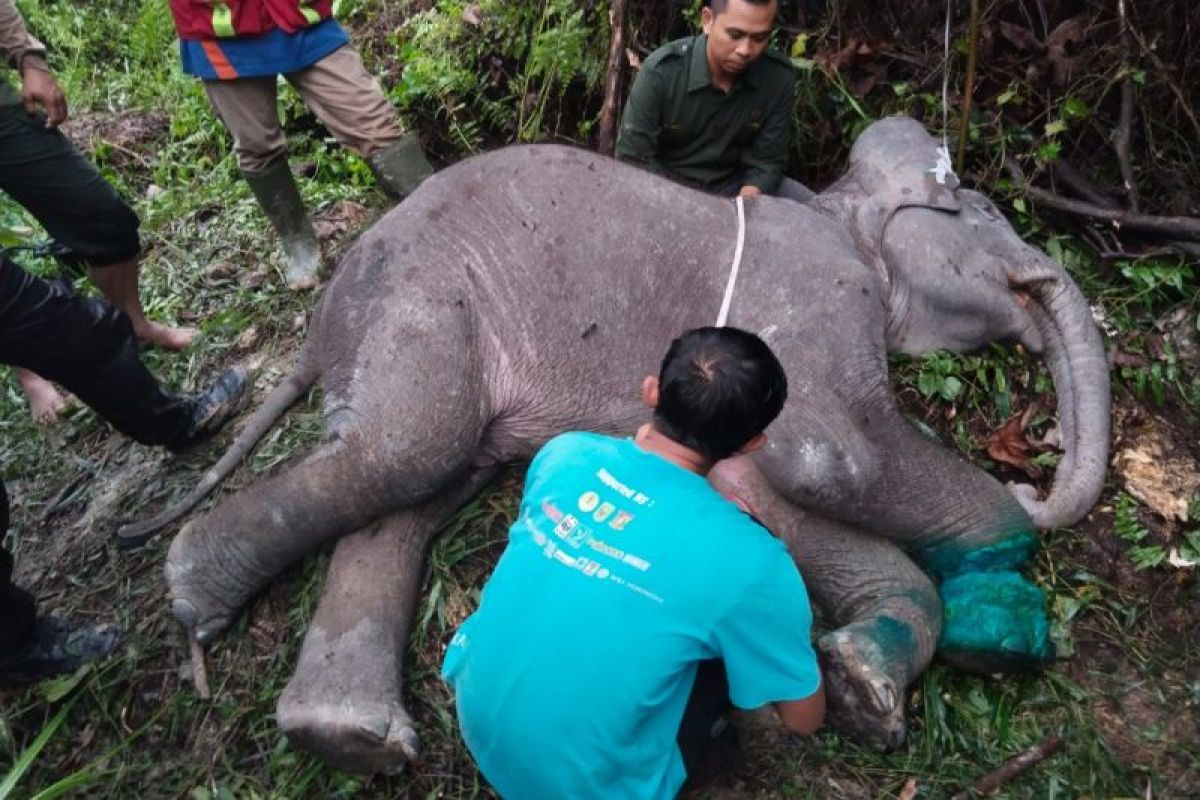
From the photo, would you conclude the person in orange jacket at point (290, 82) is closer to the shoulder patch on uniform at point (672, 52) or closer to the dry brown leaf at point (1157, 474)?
the shoulder patch on uniform at point (672, 52)

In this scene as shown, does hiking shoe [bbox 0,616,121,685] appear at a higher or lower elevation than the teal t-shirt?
lower

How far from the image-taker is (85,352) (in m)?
3.15

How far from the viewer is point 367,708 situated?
2.58 metres

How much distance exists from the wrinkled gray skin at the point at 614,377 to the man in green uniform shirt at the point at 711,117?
2.35 feet

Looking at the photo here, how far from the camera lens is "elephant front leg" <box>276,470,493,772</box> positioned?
2.55 m

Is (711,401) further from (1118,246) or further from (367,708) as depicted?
(1118,246)

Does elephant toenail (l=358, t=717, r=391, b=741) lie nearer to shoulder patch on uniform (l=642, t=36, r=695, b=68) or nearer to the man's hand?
the man's hand

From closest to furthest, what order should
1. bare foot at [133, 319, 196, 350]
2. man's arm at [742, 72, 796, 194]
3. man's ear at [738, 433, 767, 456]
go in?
man's ear at [738, 433, 767, 456]
man's arm at [742, 72, 796, 194]
bare foot at [133, 319, 196, 350]

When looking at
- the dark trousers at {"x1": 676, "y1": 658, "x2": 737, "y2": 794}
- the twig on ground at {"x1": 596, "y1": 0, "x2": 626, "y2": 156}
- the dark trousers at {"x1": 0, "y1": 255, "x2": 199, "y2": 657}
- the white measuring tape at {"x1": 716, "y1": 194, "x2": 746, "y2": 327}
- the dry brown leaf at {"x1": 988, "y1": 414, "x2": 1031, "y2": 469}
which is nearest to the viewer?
the dark trousers at {"x1": 676, "y1": 658, "x2": 737, "y2": 794}

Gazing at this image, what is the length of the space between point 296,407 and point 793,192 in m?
2.17

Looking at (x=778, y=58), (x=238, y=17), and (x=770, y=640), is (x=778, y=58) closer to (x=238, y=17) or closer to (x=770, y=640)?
(x=238, y=17)

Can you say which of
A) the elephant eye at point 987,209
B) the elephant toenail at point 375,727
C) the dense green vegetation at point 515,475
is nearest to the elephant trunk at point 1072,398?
the dense green vegetation at point 515,475

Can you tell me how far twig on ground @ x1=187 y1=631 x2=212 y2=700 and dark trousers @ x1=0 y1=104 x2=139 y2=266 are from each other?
1.61 meters

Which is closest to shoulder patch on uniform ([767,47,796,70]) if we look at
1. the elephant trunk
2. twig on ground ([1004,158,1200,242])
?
twig on ground ([1004,158,1200,242])
